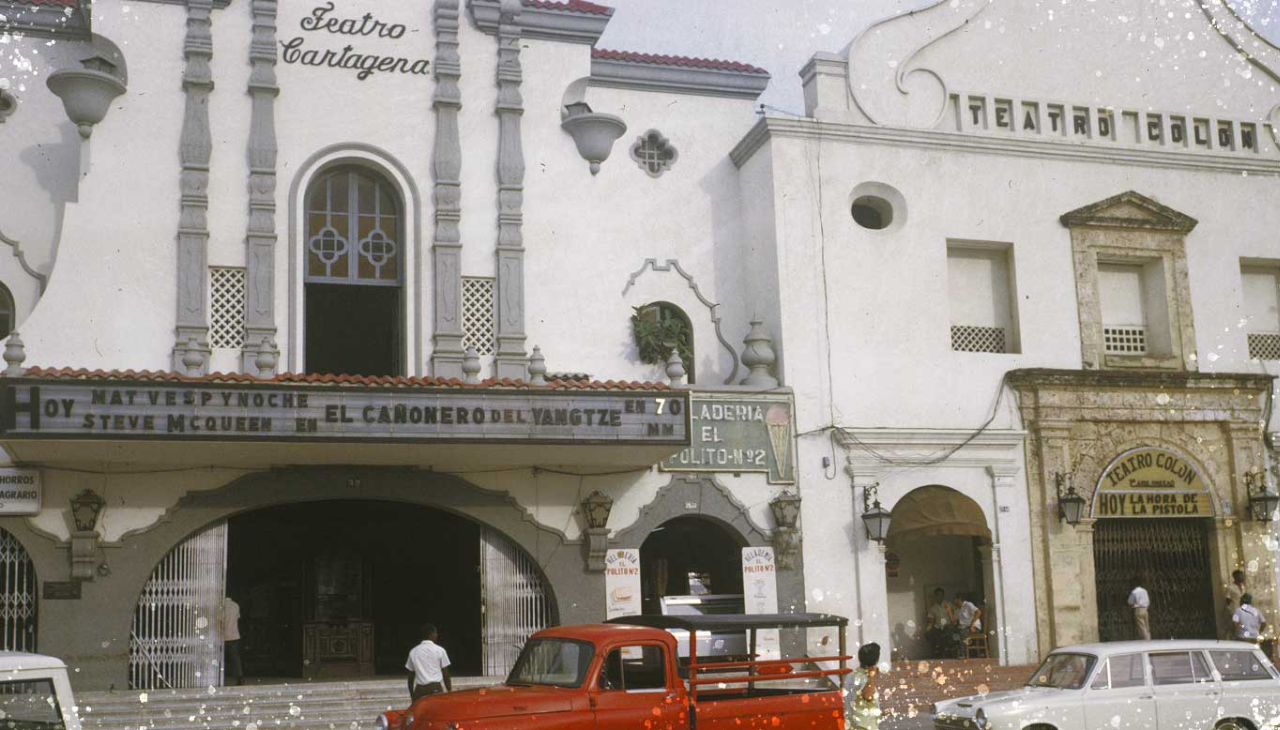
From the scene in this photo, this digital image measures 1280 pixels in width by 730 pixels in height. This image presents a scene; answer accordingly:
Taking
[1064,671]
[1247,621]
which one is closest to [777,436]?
[1064,671]

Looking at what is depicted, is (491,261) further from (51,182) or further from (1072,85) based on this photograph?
(1072,85)

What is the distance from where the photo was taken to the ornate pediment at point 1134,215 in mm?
22141

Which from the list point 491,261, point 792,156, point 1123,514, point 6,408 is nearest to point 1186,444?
point 1123,514

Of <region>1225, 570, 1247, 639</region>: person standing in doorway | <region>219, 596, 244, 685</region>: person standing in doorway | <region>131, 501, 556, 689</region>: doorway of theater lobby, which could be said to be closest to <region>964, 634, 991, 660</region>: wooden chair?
<region>1225, 570, 1247, 639</region>: person standing in doorway

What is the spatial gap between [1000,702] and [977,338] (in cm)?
901

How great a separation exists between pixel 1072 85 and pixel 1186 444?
20.4 feet

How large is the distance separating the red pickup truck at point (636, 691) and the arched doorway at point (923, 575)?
28.4 feet

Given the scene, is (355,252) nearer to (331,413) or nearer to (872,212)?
(331,413)

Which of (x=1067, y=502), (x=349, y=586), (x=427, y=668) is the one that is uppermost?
(x=1067, y=502)

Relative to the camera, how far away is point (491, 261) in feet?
66.8

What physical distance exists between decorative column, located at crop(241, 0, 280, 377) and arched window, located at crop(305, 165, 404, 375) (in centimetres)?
74

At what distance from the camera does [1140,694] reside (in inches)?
560

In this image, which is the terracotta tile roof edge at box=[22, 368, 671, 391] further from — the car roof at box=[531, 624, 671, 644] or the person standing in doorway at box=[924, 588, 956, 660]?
the person standing in doorway at box=[924, 588, 956, 660]

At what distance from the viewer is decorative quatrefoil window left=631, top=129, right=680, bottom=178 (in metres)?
21.8
